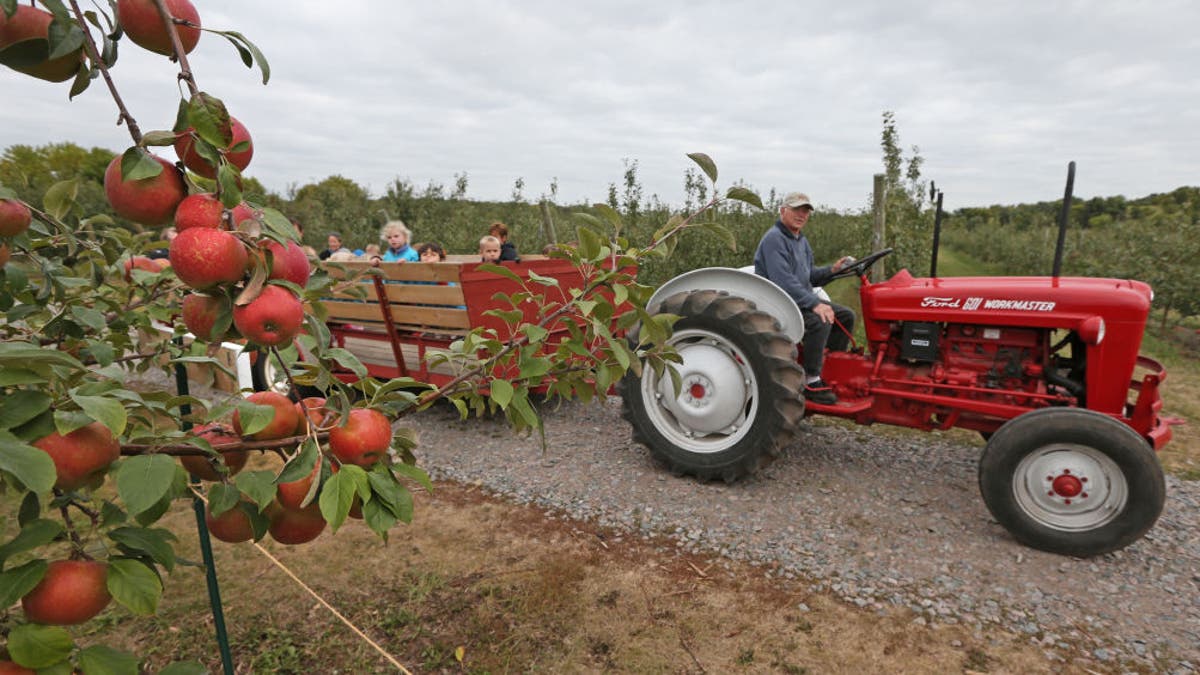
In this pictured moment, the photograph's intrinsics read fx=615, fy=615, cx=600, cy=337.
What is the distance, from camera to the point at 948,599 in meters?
2.44

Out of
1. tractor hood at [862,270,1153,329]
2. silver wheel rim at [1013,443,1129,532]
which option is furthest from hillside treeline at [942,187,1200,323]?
silver wheel rim at [1013,443,1129,532]

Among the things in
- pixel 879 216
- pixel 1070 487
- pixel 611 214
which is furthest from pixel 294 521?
pixel 879 216

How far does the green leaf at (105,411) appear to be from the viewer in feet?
1.70

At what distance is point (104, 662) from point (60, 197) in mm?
553

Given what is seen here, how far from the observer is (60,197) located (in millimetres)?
767

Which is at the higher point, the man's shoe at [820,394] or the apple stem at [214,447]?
the apple stem at [214,447]

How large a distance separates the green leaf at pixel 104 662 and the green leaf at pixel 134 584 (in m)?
0.05

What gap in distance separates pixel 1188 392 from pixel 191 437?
7627mm

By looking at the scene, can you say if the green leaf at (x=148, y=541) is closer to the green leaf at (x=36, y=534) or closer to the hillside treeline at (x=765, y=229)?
the green leaf at (x=36, y=534)

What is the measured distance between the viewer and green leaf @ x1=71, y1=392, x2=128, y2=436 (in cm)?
52

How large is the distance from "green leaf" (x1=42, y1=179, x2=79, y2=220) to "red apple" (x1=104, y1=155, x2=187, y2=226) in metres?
0.28

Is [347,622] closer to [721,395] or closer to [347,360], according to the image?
[347,360]

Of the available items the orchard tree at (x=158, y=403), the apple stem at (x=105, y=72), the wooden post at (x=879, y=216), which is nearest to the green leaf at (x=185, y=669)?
the orchard tree at (x=158, y=403)

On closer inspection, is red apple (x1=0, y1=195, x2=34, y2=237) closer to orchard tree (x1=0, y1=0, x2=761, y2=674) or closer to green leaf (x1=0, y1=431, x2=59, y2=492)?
orchard tree (x1=0, y1=0, x2=761, y2=674)
